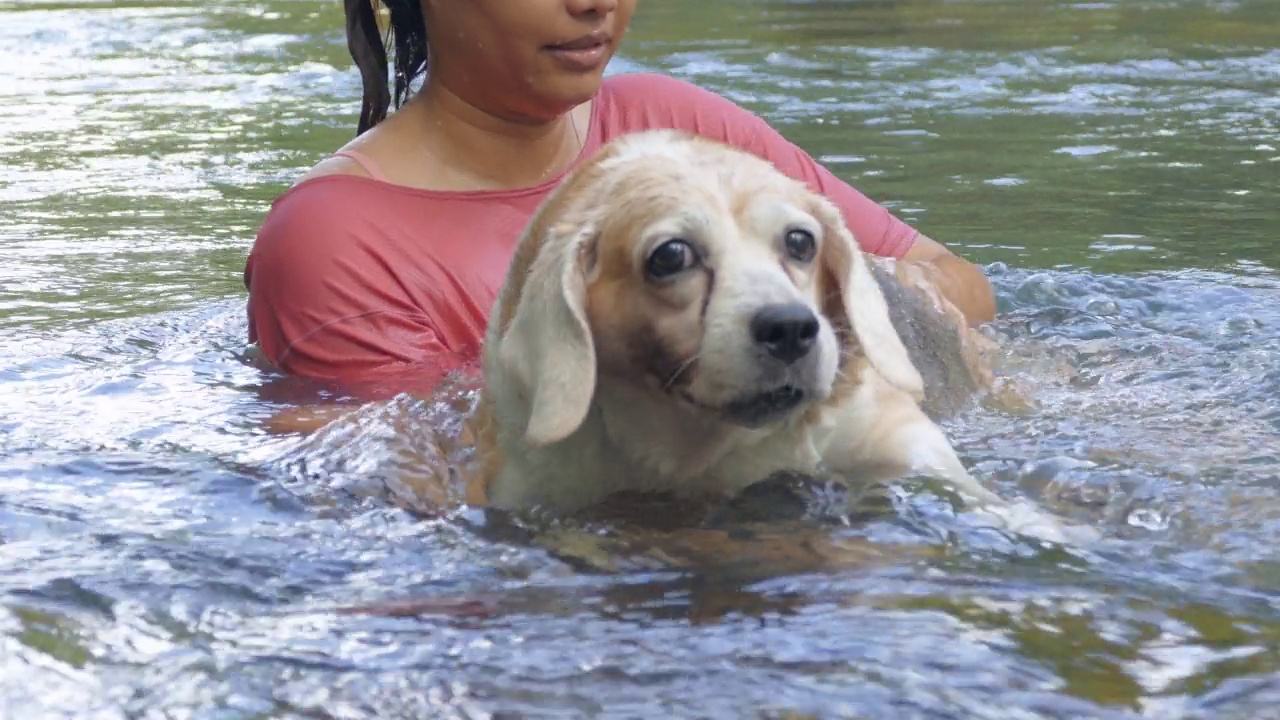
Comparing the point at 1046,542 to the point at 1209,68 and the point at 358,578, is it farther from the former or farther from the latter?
the point at 1209,68

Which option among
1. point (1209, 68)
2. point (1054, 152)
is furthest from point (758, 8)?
point (1054, 152)

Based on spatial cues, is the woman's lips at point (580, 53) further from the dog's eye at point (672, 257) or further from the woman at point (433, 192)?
the dog's eye at point (672, 257)

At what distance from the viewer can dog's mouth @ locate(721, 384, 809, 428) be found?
3.63 meters

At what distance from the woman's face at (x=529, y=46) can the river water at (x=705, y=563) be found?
94cm

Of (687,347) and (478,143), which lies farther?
(478,143)

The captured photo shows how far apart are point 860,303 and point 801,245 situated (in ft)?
0.75

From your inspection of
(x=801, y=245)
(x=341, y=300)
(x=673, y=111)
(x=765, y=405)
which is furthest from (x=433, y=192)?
(x=765, y=405)

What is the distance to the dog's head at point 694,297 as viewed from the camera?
360 centimetres

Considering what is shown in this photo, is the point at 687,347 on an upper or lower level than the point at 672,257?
lower

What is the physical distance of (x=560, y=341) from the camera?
12.3 ft

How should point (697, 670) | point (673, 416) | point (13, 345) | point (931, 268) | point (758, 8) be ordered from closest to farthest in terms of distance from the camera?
point (697, 670), point (673, 416), point (931, 268), point (13, 345), point (758, 8)

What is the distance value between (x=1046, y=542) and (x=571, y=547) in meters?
0.96

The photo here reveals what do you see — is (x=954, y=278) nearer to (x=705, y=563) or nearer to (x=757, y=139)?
(x=757, y=139)

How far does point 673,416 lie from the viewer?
3895 mm
